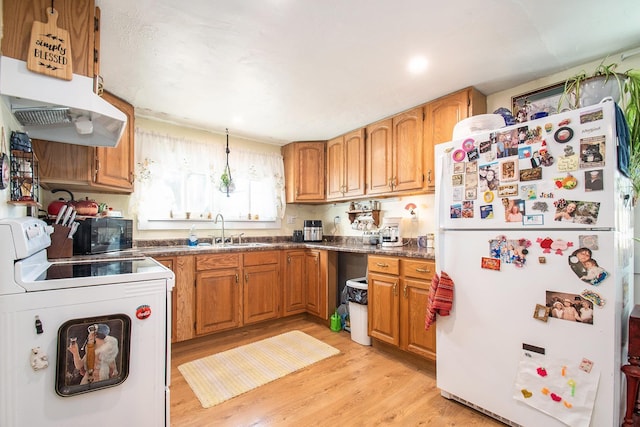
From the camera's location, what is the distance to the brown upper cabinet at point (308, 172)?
3.75 m

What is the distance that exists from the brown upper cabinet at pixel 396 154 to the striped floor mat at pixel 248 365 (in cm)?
168

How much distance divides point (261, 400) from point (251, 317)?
1196mm

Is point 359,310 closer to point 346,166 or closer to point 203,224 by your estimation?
point 346,166

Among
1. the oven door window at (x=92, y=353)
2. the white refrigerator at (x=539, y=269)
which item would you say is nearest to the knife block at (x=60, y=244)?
the oven door window at (x=92, y=353)

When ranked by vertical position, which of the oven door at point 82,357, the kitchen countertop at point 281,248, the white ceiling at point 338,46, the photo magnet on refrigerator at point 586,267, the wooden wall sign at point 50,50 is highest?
the white ceiling at point 338,46

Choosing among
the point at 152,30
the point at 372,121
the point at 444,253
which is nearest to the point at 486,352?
the point at 444,253

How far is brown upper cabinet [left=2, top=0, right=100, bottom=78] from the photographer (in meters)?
1.25

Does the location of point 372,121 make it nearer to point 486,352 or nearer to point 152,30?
point 152,30

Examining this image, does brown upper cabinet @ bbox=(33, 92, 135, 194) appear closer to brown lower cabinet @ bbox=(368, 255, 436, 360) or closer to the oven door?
the oven door

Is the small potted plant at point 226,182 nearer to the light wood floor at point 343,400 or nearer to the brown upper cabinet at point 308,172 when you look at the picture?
the brown upper cabinet at point 308,172

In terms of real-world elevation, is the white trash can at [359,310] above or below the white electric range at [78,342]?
below

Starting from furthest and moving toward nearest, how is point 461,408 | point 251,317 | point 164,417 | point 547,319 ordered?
point 251,317 < point 461,408 < point 547,319 < point 164,417

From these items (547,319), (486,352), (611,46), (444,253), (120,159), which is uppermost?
(611,46)

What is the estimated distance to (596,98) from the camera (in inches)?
60.1
